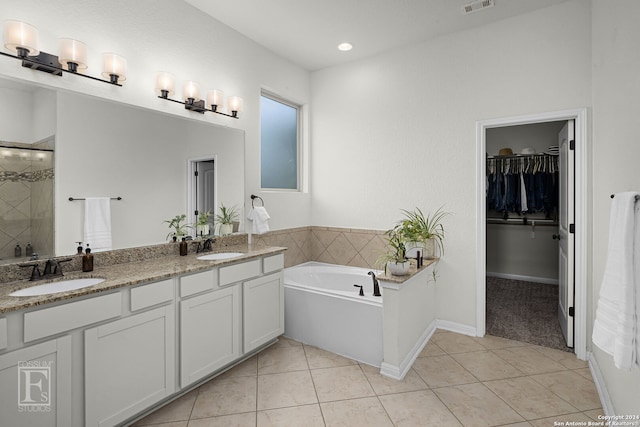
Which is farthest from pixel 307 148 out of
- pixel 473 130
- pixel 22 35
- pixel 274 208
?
pixel 22 35

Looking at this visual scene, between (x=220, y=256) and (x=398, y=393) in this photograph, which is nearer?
(x=398, y=393)

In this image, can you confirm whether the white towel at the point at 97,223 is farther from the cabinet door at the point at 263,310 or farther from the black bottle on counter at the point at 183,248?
the cabinet door at the point at 263,310

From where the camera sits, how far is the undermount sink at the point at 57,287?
1.69 metres

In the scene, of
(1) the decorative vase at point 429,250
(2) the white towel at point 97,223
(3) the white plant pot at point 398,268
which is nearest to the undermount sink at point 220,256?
(2) the white towel at point 97,223

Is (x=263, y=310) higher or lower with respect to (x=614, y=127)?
lower

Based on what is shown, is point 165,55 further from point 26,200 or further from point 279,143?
point 279,143

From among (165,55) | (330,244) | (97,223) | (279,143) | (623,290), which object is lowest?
(330,244)

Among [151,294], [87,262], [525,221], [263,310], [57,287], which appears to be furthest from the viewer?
[525,221]

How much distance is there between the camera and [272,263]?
2.92 meters

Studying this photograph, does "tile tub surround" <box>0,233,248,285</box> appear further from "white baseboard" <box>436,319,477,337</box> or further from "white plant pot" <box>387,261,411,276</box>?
"white baseboard" <box>436,319,477,337</box>

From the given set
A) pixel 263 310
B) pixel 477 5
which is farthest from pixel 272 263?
Result: pixel 477 5

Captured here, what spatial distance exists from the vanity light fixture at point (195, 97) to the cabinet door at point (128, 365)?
1667mm

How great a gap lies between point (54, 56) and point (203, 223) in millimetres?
1503

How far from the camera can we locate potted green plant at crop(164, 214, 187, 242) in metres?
2.67
